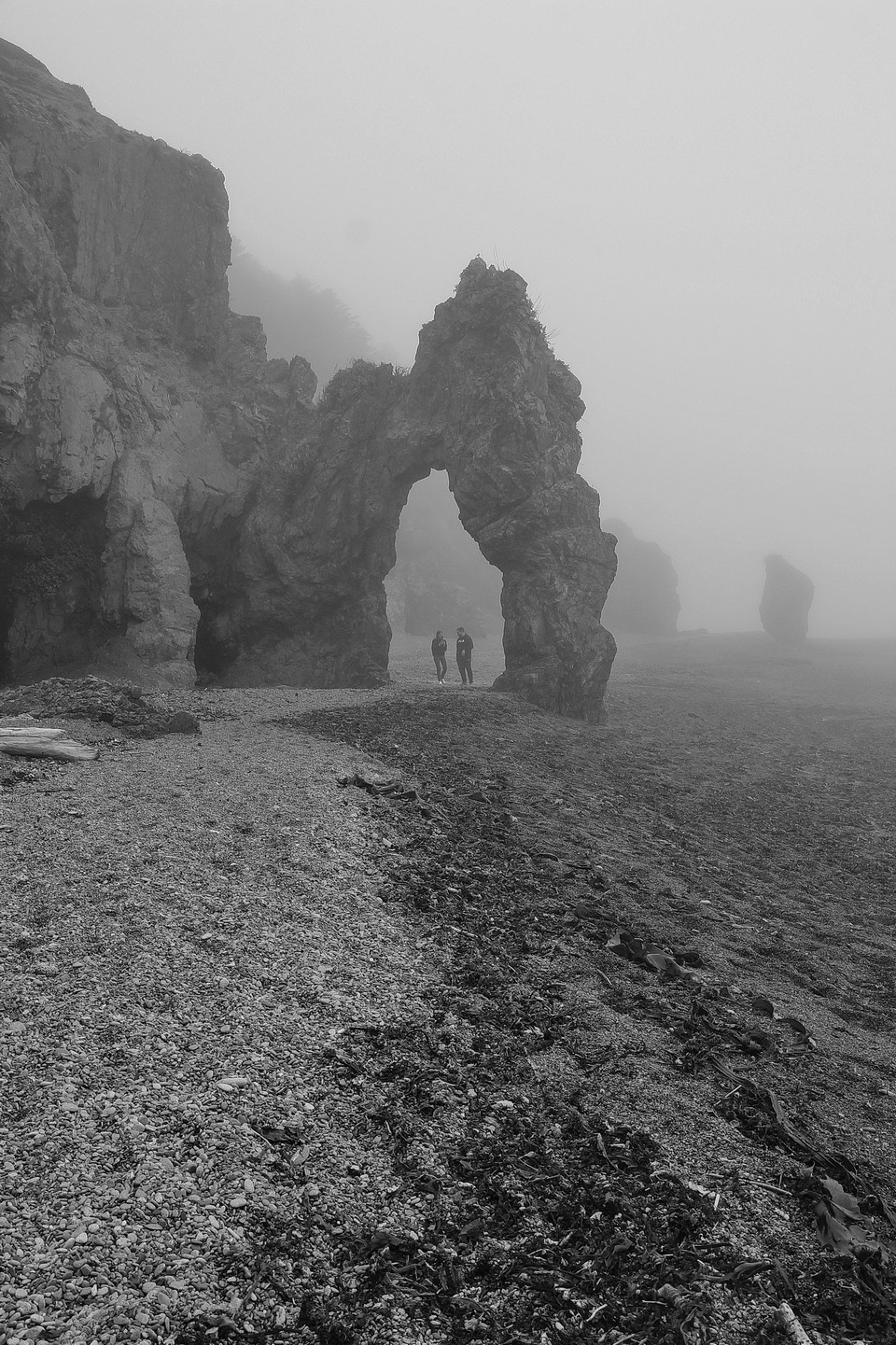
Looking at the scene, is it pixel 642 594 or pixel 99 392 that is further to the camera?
pixel 642 594

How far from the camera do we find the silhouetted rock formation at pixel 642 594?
269ft

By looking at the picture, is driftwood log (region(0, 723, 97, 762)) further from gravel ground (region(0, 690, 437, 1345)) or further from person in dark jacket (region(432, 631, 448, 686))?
person in dark jacket (region(432, 631, 448, 686))

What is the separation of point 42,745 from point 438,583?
5223 cm

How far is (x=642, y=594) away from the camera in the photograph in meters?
82.8

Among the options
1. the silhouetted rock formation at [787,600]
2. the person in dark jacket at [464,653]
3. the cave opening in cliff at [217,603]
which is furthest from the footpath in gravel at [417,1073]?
the silhouetted rock formation at [787,600]

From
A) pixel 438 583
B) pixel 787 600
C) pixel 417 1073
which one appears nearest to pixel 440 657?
pixel 417 1073

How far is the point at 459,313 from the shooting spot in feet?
85.8

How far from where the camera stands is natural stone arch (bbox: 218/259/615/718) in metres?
25.4

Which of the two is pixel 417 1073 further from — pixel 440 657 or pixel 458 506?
pixel 440 657

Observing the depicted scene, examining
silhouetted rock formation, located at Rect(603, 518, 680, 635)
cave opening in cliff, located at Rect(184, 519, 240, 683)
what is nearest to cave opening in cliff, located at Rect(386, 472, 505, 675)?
silhouetted rock formation, located at Rect(603, 518, 680, 635)

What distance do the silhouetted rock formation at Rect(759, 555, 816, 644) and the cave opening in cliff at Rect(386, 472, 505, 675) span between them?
2562cm

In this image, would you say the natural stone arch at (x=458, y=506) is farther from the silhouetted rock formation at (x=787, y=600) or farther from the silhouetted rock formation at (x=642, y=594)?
the silhouetted rock formation at (x=642, y=594)

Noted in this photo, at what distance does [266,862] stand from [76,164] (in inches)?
920

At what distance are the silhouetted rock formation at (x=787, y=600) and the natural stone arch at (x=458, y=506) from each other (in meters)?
50.0
